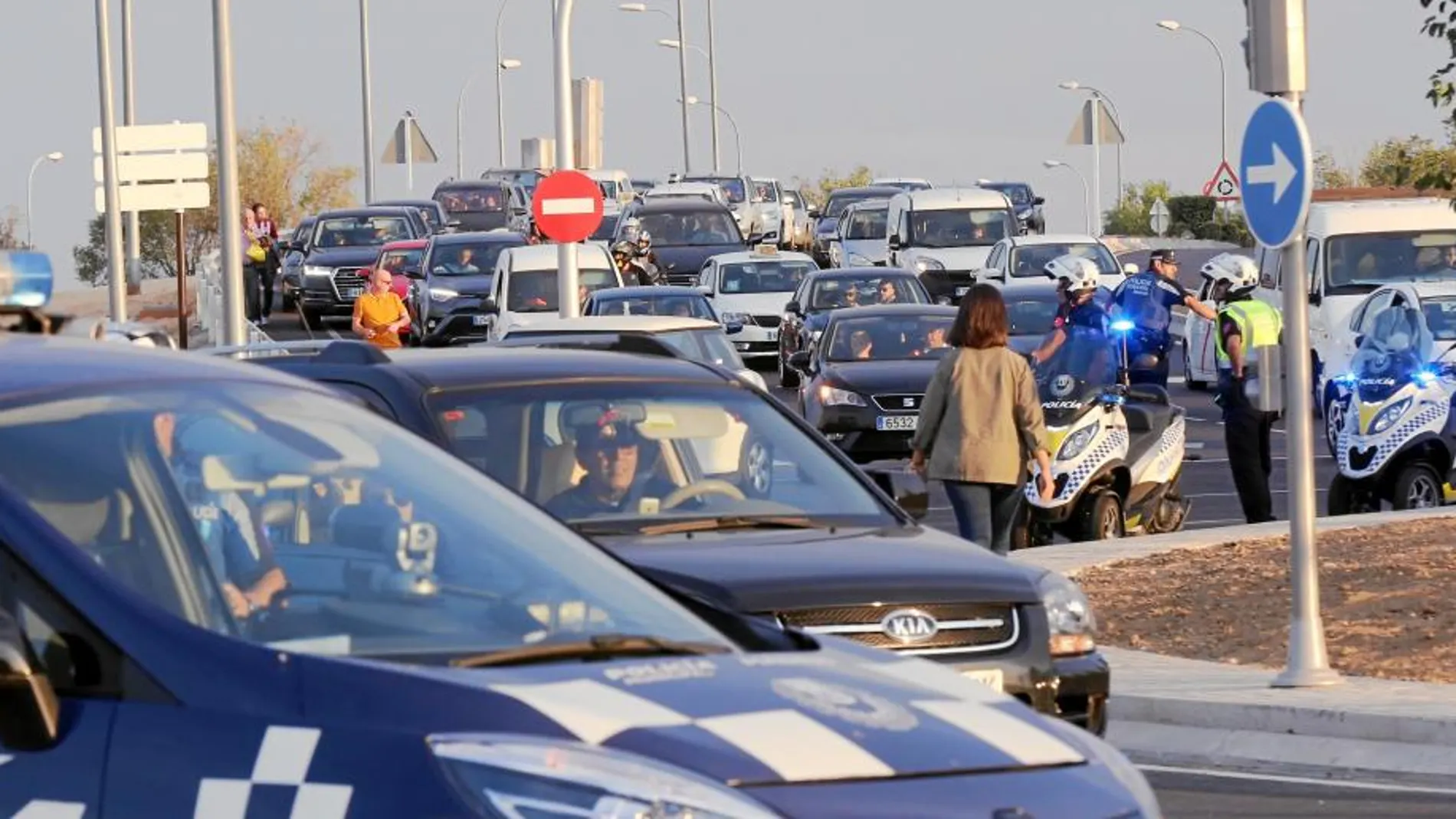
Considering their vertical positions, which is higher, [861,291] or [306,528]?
[306,528]

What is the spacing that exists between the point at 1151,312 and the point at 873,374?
2.69 meters

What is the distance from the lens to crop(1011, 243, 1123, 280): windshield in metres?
44.2

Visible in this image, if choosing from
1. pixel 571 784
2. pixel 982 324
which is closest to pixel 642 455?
pixel 982 324

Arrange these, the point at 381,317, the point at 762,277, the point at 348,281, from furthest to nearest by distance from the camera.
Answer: the point at 348,281 < the point at 762,277 < the point at 381,317

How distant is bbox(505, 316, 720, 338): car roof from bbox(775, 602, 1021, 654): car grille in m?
7.47

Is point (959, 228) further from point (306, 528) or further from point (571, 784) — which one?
point (571, 784)

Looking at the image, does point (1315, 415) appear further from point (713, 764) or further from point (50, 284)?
point (713, 764)

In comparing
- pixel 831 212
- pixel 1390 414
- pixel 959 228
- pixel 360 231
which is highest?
pixel 831 212

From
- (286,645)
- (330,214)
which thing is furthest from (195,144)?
(286,645)

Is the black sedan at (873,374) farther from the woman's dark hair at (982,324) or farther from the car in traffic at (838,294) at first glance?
the woman's dark hair at (982,324)

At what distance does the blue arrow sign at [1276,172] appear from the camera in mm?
12391

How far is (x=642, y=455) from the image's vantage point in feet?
32.9

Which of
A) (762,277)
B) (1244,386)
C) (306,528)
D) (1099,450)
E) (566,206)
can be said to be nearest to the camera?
(306,528)

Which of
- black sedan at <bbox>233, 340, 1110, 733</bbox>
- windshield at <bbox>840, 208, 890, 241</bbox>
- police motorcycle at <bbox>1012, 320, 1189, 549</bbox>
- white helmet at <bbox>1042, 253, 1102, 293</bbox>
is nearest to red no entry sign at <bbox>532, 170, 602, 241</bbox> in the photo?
white helmet at <bbox>1042, 253, 1102, 293</bbox>
